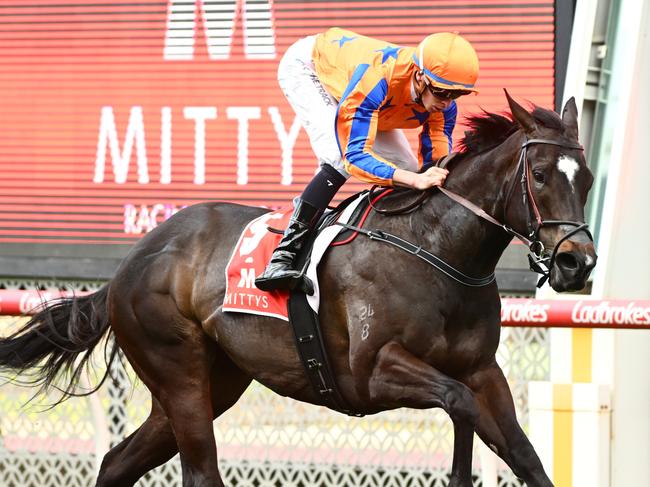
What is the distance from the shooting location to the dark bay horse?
142 inches

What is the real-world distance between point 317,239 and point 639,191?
1727 mm

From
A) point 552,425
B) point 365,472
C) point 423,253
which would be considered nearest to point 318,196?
point 423,253

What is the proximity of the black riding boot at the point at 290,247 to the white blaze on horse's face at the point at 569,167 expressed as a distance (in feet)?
3.05

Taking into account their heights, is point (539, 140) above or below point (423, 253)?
above

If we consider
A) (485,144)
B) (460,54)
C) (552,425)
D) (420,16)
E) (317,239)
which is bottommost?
(552,425)

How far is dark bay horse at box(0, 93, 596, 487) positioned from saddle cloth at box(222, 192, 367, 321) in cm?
4

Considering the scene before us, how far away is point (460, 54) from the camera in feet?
12.4

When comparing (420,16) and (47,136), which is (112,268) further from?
(420,16)

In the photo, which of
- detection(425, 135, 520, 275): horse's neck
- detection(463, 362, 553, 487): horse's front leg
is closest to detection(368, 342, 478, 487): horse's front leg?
detection(463, 362, 553, 487): horse's front leg

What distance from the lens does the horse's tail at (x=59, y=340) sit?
16.0 ft

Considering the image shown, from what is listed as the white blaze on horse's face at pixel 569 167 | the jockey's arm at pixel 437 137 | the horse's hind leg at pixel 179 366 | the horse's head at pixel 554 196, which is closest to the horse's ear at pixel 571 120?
the horse's head at pixel 554 196

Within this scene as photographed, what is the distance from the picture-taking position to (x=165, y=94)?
22.2 ft

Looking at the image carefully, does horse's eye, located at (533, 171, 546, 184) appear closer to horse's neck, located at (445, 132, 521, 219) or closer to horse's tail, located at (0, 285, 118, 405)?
horse's neck, located at (445, 132, 521, 219)

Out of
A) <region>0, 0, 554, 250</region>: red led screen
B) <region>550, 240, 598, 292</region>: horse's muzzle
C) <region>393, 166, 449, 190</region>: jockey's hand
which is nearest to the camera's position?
<region>550, 240, 598, 292</region>: horse's muzzle
